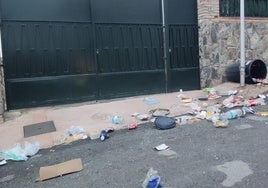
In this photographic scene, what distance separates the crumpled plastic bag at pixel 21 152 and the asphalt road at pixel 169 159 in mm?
106

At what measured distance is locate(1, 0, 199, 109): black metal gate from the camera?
6.57 metres

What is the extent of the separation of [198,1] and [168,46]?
1.48 meters

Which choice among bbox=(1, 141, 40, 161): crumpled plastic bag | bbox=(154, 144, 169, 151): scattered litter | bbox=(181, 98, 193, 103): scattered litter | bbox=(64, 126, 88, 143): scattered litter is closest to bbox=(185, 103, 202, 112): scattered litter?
bbox=(181, 98, 193, 103): scattered litter

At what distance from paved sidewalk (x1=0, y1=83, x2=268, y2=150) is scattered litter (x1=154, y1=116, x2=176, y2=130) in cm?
52

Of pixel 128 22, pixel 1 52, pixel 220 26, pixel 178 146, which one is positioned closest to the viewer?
pixel 178 146

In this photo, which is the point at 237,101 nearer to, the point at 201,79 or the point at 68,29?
the point at 201,79

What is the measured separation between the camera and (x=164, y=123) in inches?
215

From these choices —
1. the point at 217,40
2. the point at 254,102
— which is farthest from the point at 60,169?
the point at 217,40

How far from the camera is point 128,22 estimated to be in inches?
299

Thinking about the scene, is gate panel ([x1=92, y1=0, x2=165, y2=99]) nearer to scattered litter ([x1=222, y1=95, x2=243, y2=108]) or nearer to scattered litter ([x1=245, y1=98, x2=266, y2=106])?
scattered litter ([x1=222, y1=95, x2=243, y2=108])

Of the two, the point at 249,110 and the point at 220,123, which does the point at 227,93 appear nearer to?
the point at 249,110

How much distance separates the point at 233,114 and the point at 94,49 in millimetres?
3320

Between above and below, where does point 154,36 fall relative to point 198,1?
below

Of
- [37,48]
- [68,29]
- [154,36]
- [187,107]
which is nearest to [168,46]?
[154,36]
